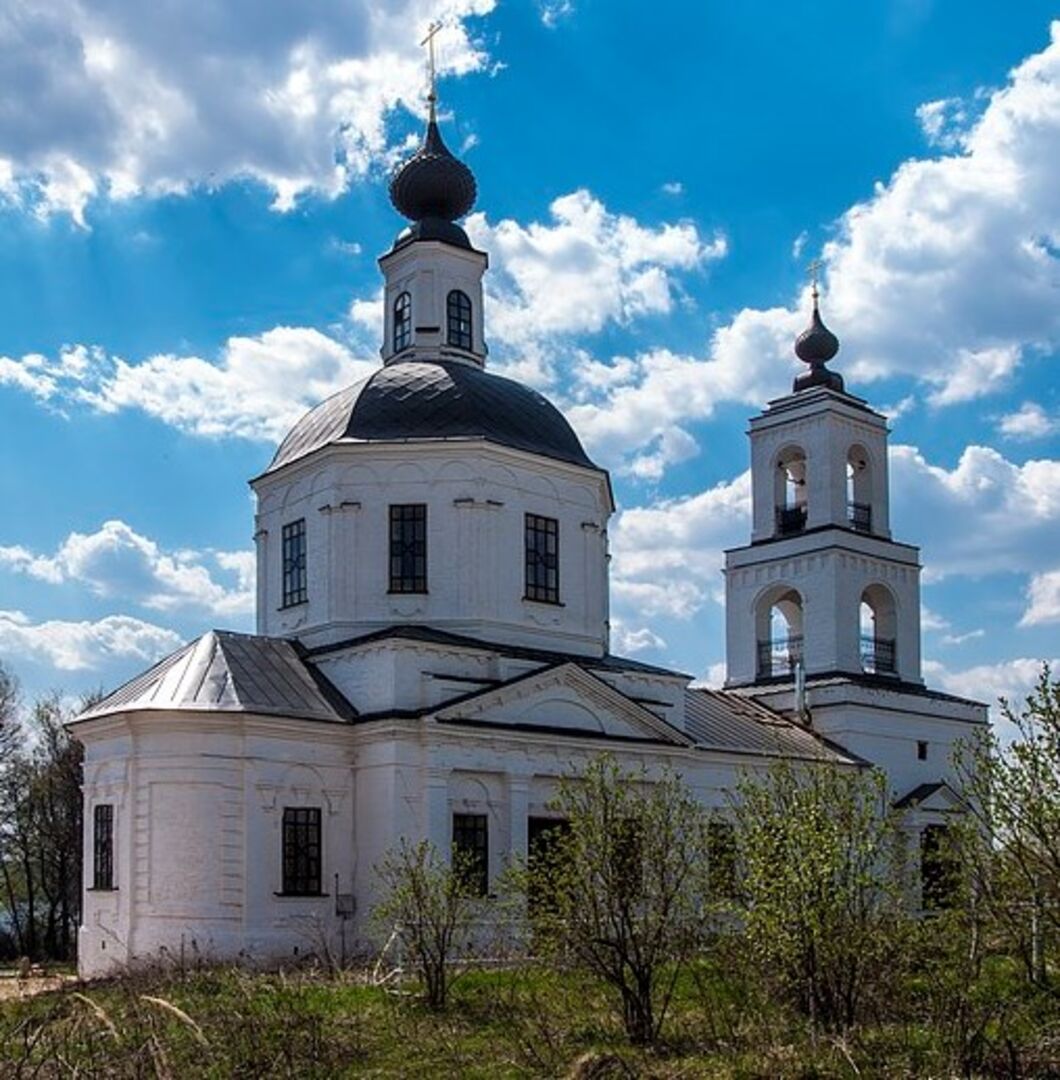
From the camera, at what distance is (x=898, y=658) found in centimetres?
3244

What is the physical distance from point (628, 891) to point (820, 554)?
18906mm

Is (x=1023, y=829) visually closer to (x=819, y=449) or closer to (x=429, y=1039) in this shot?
(x=429, y=1039)

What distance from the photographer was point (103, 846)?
2231 centimetres

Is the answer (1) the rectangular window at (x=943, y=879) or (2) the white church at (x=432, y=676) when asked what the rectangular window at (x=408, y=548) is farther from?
(1) the rectangular window at (x=943, y=879)

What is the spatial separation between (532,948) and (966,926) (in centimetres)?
425

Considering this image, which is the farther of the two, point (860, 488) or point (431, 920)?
point (860, 488)

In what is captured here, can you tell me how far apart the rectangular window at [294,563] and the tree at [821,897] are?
13855 millimetres

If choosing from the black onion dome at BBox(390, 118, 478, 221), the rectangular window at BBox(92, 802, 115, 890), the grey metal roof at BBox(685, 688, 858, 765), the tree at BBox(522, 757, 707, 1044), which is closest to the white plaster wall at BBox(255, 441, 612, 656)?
the grey metal roof at BBox(685, 688, 858, 765)

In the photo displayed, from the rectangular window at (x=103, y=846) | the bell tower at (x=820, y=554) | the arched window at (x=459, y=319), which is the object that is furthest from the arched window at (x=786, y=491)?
the rectangular window at (x=103, y=846)

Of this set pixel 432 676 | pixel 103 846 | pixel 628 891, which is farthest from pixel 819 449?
pixel 628 891

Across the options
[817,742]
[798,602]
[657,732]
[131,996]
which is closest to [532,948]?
[131,996]

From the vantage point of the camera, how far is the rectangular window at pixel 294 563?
25.5m

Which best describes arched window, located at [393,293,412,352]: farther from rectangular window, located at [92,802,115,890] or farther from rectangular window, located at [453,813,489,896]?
rectangular window, located at [92,802,115,890]

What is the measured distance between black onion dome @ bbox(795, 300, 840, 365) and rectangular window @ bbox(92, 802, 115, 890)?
18.2 meters
